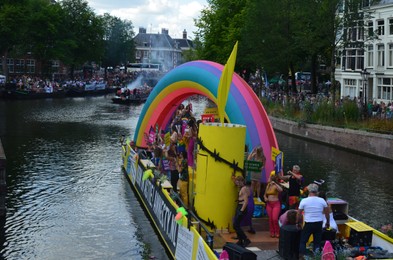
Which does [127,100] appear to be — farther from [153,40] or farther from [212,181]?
[153,40]

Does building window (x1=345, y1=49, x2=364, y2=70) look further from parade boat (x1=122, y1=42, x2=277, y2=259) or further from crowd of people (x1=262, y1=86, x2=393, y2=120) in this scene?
parade boat (x1=122, y1=42, x2=277, y2=259)

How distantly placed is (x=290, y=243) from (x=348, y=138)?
2212cm

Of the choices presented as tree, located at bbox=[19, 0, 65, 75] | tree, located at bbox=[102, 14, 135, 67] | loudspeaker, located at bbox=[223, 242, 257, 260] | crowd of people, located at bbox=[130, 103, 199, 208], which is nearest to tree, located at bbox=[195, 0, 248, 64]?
tree, located at bbox=[19, 0, 65, 75]

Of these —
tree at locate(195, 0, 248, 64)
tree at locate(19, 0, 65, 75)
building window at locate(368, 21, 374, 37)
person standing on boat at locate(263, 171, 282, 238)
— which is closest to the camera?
person standing on boat at locate(263, 171, 282, 238)

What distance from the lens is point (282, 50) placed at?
47750mm

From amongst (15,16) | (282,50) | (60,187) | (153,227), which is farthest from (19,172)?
(15,16)

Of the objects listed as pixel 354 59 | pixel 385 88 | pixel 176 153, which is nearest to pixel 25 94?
pixel 354 59

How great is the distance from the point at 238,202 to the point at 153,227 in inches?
157

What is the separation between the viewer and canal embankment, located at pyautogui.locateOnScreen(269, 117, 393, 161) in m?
28.7

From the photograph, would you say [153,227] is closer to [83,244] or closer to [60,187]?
[83,244]

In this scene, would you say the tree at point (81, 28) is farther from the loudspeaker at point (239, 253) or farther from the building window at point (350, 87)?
the loudspeaker at point (239, 253)

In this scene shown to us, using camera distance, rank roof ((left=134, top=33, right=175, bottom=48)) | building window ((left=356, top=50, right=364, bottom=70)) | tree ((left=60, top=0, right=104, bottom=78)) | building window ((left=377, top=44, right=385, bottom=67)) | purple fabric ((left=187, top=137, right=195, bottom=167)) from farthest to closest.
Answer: roof ((left=134, top=33, right=175, bottom=48)) → tree ((left=60, top=0, right=104, bottom=78)) → building window ((left=356, top=50, right=364, bottom=70)) → building window ((left=377, top=44, right=385, bottom=67)) → purple fabric ((left=187, top=137, right=195, bottom=167))

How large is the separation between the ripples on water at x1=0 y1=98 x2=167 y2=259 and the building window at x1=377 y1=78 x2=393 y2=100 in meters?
23.0

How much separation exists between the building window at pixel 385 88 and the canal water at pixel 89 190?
12.4 metres
